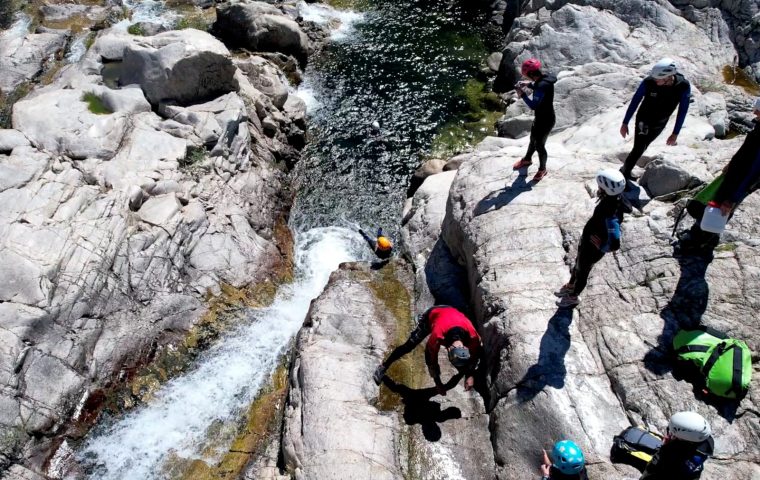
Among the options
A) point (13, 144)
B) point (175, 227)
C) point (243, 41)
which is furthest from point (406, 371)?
point (243, 41)

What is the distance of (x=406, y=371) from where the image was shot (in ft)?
47.6

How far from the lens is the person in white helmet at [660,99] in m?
12.5

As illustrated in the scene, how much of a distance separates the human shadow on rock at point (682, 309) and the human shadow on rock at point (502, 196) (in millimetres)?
5003

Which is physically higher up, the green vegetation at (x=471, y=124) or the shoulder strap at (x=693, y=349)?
the shoulder strap at (x=693, y=349)

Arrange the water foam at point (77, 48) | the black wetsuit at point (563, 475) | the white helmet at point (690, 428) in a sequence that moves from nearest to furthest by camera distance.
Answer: the white helmet at point (690, 428)
the black wetsuit at point (563, 475)
the water foam at point (77, 48)

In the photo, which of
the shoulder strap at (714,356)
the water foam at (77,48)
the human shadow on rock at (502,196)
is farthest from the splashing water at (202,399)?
the water foam at (77,48)

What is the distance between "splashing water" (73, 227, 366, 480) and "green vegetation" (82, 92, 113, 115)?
11001 mm

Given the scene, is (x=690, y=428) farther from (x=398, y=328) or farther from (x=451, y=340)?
(x=398, y=328)

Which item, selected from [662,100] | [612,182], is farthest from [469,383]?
[662,100]

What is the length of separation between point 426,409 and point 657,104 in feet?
31.6

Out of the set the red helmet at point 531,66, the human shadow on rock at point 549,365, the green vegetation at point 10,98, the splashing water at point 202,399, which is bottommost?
the splashing water at point 202,399

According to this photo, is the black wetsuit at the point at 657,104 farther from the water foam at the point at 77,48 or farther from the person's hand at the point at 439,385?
the water foam at the point at 77,48

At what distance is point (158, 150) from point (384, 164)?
10346mm

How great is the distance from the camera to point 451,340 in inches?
465
